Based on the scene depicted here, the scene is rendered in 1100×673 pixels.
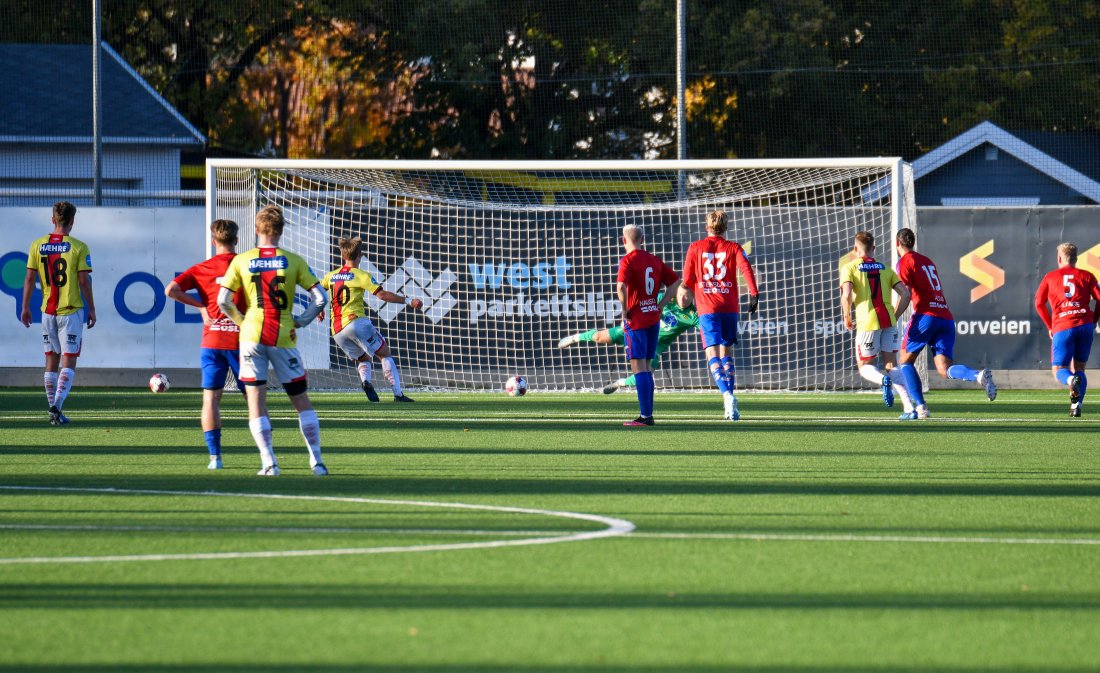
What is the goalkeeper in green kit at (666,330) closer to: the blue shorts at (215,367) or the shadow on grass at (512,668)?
the blue shorts at (215,367)

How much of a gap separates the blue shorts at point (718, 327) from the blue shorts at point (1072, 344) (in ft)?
12.4

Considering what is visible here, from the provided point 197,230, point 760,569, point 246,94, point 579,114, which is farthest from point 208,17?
point 760,569

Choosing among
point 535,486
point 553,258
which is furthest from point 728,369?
point 553,258

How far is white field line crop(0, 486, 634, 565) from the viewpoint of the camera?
247 inches

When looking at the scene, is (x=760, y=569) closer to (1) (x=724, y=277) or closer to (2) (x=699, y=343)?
(1) (x=724, y=277)

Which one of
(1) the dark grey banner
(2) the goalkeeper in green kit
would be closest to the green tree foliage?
(1) the dark grey banner

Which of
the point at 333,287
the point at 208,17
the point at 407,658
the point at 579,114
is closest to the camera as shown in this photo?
the point at 407,658

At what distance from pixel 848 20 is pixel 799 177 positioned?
17.0 m

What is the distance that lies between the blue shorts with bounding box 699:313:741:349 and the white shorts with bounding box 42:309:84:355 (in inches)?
233

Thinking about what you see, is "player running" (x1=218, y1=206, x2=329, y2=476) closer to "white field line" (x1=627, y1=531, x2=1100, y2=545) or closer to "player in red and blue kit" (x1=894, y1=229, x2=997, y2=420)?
"white field line" (x1=627, y1=531, x2=1100, y2=545)

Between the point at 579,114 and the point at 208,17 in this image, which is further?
the point at 208,17

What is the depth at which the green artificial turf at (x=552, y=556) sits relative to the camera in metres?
4.73

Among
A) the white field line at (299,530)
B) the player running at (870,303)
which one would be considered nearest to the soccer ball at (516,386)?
the player running at (870,303)

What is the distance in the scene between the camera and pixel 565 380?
69.6 ft
